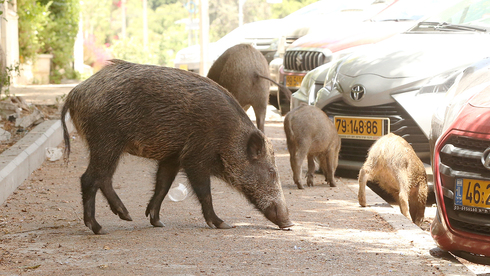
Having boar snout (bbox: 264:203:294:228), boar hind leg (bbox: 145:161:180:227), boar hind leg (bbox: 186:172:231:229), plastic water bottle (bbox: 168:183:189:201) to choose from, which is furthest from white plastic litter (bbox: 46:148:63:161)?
boar snout (bbox: 264:203:294:228)

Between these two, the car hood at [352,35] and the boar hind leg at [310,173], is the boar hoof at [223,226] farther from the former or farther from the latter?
the car hood at [352,35]

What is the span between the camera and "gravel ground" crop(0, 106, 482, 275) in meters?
4.36

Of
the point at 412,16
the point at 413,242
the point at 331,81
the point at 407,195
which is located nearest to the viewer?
the point at 413,242

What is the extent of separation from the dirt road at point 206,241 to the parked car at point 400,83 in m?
0.73

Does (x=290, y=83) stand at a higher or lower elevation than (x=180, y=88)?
lower

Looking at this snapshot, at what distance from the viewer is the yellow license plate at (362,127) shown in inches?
287

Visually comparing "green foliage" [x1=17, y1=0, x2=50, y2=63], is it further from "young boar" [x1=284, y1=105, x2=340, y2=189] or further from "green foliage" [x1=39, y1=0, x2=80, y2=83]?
"young boar" [x1=284, y1=105, x2=340, y2=189]

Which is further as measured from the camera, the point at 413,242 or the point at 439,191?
the point at 413,242

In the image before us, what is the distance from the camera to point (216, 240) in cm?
509

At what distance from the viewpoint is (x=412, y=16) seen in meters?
10.4

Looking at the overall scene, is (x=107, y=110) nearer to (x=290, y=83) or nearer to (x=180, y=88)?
(x=180, y=88)

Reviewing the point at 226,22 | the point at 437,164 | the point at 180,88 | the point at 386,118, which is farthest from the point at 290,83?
the point at 226,22

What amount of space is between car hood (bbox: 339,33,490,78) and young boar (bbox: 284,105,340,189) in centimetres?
71

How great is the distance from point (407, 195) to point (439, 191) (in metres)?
1.84
